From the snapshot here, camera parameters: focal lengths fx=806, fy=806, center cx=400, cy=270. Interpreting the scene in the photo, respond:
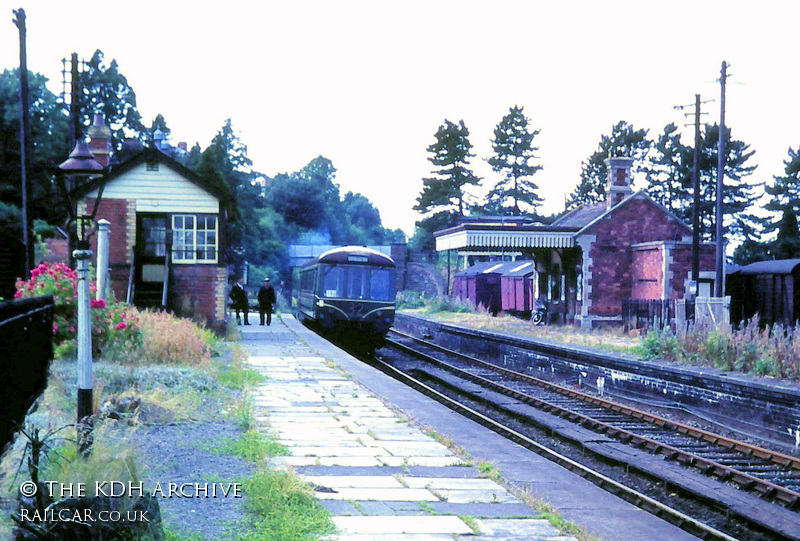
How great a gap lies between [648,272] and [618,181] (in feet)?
13.6

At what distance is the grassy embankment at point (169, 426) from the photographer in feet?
15.8

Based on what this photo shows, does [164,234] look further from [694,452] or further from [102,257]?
[694,452]

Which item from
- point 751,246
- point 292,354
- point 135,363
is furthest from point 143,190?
point 751,246

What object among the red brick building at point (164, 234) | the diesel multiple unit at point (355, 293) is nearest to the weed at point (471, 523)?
the red brick building at point (164, 234)

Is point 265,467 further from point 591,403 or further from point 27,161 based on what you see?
point 27,161

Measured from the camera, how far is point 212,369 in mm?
12117

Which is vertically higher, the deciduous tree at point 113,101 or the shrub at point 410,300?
the deciduous tree at point 113,101

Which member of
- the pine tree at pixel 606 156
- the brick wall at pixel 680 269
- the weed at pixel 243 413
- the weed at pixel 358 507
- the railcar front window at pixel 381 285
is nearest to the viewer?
the weed at pixel 358 507

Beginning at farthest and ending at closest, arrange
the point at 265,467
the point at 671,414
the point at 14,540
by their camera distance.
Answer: the point at 671,414 → the point at 265,467 → the point at 14,540

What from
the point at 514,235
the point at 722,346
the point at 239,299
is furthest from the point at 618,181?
the point at 722,346

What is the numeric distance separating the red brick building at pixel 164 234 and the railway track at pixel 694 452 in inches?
235

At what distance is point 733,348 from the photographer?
13938 millimetres

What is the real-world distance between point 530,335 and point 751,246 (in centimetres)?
3517

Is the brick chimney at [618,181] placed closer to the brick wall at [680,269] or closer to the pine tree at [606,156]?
the brick wall at [680,269]
